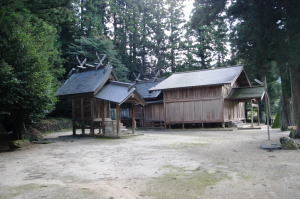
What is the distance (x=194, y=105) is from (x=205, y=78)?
2.68 metres

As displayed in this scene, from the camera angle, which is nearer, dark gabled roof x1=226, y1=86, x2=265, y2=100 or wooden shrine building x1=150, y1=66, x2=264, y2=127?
dark gabled roof x1=226, y1=86, x2=265, y2=100

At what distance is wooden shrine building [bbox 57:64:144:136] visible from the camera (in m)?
17.3

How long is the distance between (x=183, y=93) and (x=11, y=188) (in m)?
20.3

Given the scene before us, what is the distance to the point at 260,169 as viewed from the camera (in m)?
7.34

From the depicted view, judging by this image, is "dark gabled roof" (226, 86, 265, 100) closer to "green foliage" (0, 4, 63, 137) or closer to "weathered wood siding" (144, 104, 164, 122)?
"weathered wood siding" (144, 104, 164, 122)

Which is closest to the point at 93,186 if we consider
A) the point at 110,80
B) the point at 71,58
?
the point at 110,80

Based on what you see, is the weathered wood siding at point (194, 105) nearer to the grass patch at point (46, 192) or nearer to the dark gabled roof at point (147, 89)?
the dark gabled roof at point (147, 89)

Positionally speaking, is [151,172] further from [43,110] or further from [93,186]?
[43,110]

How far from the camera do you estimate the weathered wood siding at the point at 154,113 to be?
89.5 feet

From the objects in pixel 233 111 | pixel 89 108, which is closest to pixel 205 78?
pixel 233 111

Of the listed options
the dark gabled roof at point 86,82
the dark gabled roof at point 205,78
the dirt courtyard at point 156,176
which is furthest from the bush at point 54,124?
the dirt courtyard at point 156,176

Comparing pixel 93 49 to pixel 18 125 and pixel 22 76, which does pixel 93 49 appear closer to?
pixel 18 125

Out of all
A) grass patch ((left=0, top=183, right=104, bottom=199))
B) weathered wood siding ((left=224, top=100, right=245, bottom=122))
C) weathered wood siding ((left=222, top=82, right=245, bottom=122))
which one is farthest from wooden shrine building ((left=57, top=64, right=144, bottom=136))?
grass patch ((left=0, top=183, right=104, bottom=199))

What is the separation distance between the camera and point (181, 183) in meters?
6.15
